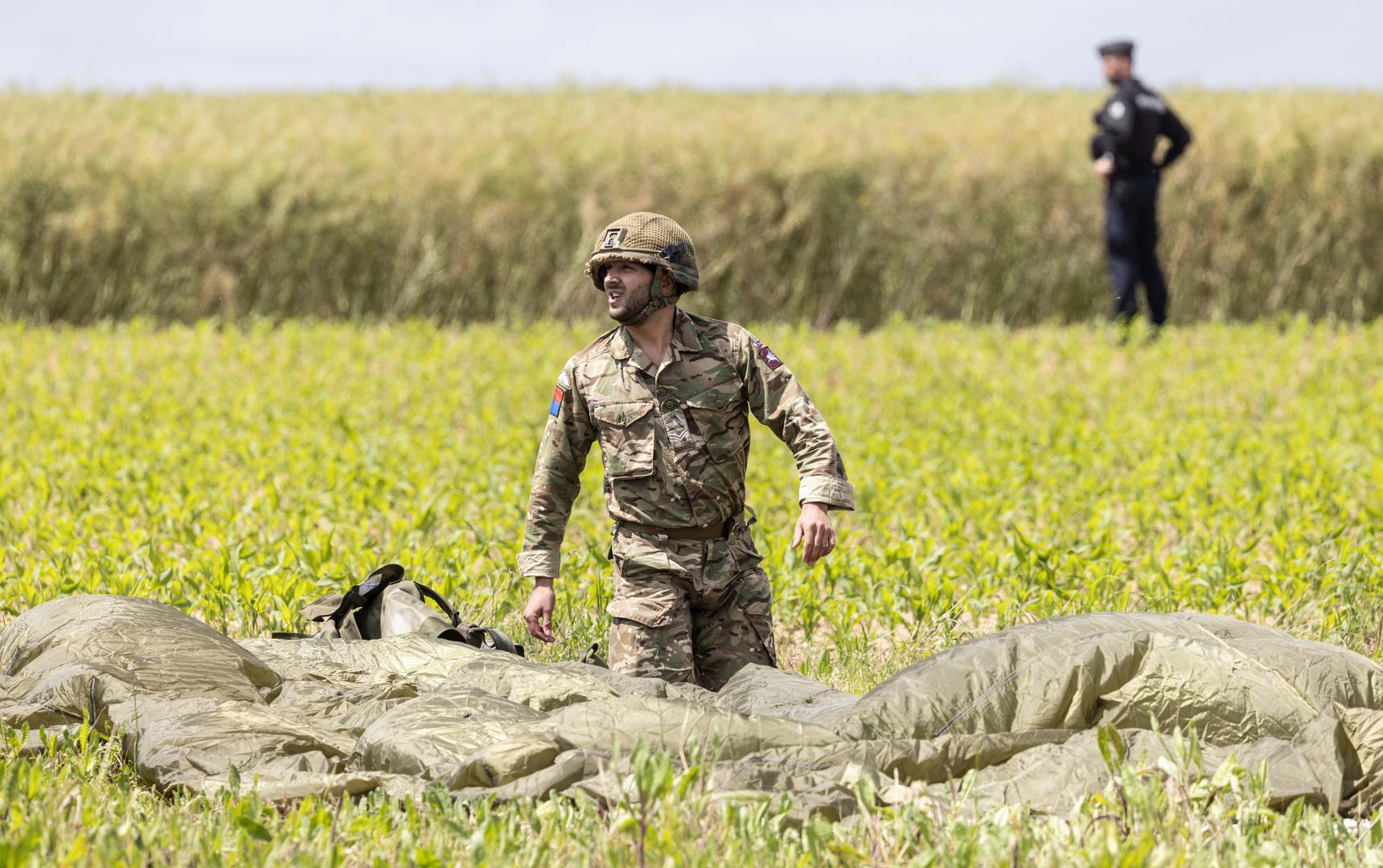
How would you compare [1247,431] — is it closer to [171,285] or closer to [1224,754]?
[1224,754]

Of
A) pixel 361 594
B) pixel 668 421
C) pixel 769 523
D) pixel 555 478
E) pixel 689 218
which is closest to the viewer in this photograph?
pixel 668 421

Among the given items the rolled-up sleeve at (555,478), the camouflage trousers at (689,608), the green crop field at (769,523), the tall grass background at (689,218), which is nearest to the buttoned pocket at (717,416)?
the camouflage trousers at (689,608)

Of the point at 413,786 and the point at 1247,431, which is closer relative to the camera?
the point at 413,786

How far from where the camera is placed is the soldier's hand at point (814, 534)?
4.68 m

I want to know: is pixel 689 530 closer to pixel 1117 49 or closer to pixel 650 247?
pixel 650 247

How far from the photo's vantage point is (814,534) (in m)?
4.69

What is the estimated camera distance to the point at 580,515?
7.86 meters

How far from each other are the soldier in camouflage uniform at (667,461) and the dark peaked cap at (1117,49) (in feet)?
31.9

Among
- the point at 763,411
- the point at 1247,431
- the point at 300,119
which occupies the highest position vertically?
the point at 300,119

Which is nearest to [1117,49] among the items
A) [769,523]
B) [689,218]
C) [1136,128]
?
[1136,128]

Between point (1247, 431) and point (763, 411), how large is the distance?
596cm

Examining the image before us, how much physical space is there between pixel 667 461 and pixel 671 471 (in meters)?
0.04

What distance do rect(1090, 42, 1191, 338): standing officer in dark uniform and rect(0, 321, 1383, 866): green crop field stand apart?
73 centimetres

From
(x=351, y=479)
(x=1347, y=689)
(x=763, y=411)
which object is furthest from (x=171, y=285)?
(x=1347, y=689)
